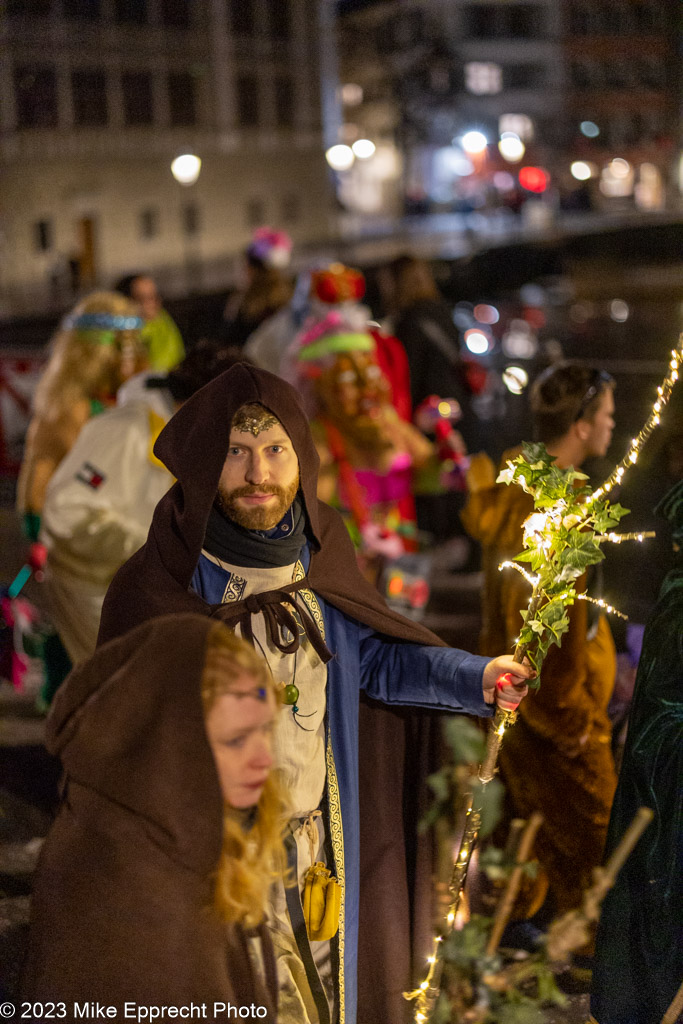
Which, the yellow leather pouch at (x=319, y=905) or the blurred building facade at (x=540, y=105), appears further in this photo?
the blurred building facade at (x=540, y=105)

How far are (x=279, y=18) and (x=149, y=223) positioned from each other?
31.4 ft

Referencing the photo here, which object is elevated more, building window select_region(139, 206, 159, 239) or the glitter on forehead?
building window select_region(139, 206, 159, 239)

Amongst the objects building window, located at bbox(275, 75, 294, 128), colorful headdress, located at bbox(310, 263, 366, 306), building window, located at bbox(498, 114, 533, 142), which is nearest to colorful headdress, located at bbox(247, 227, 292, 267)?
colorful headdress, located at bbox(310, 263, 366, 306)

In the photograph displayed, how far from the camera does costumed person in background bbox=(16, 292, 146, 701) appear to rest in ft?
19.5

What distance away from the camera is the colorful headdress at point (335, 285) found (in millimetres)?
7102

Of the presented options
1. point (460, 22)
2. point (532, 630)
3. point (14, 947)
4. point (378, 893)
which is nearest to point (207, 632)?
point (532, 630)

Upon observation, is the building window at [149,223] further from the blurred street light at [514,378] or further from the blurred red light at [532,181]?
the blurred street light at [514,378]

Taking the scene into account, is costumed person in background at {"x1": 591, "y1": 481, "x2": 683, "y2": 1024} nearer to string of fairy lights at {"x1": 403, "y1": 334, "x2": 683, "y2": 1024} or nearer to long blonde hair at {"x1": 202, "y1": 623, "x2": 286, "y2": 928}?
string of fairy lights at {"x1": 403, "y1": 334, "x2": 683, "y2": 1024}

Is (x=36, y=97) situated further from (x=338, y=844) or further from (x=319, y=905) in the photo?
(x=319, y=905)

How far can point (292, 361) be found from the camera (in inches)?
267

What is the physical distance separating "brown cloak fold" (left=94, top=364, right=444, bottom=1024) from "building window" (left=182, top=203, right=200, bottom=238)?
39233 millimetres

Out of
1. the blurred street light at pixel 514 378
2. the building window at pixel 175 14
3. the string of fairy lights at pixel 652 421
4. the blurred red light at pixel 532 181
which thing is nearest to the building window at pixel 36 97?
the building window at pixel 175 14

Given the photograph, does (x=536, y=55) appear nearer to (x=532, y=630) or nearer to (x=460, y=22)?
(x=460, y=22)

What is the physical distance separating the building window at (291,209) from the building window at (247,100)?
2930mm
